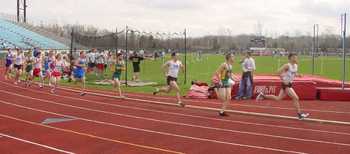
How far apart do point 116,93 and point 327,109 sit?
8668 millimetres

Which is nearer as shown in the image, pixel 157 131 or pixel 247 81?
pixel 157 131

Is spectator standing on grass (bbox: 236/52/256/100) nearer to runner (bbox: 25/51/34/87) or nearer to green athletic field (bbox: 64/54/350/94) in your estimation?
green athletic field (bbox: 64/54/350/94)

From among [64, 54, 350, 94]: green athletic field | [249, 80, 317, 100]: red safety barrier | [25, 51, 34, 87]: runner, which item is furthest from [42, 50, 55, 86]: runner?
[249, 80, 317, 100]: red safety barrier

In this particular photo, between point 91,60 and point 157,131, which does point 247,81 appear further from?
point 91,60

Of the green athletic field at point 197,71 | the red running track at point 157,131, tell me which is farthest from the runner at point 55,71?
the red running track at point 157,131

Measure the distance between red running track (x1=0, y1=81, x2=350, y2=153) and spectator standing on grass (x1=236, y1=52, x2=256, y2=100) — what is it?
324 cm

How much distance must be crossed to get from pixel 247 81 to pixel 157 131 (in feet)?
26.5

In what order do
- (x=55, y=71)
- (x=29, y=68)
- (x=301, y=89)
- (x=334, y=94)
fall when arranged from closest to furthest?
(x=334, y=94)
(x=301, y=89)
(x=55, y=71)
(x=29, y=68)

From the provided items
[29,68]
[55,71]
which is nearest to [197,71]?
[29,68]

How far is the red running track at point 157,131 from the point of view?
1062 centimetres

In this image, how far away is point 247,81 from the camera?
20.0 metres

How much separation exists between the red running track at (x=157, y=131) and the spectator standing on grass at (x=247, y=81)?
10.6ft

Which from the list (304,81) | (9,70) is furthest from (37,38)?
(304,81)

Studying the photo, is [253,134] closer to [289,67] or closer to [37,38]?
[289,67]
